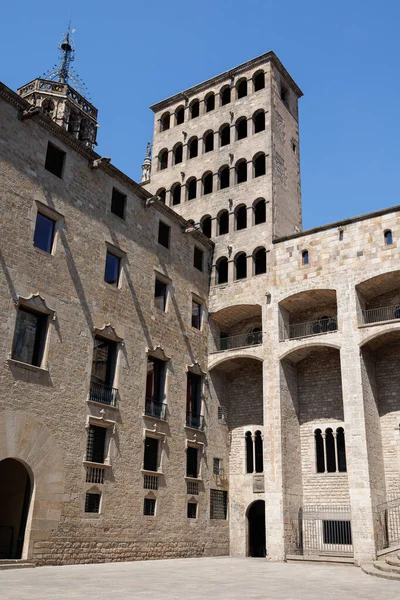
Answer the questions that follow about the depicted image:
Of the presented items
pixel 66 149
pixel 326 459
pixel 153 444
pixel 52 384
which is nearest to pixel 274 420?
pixel 326 459

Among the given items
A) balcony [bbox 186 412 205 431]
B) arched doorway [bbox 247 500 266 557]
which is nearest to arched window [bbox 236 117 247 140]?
balcony [bbox 186 412 205 431]

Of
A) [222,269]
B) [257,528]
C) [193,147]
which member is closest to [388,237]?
[222,269]

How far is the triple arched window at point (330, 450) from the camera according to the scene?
82.2ft

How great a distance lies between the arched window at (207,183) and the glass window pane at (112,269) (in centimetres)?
1068

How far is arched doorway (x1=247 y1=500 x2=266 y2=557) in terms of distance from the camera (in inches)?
1040

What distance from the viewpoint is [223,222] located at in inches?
1235

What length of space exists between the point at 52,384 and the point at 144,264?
7501 mm

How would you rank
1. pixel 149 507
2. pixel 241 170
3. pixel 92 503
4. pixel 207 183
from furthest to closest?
pixel 207 183
pixel 241 170
pixel 149 507
pixel 92 503

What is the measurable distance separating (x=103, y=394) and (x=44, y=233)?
6256mm

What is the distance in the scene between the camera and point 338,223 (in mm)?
26625

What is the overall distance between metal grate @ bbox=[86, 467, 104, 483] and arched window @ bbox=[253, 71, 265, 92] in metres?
23.3

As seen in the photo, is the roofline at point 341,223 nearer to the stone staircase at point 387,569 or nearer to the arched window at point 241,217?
the arched window at point 241,217

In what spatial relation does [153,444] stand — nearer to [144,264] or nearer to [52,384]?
[52,384]

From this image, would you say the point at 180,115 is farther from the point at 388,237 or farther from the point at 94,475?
the point at 94,475
